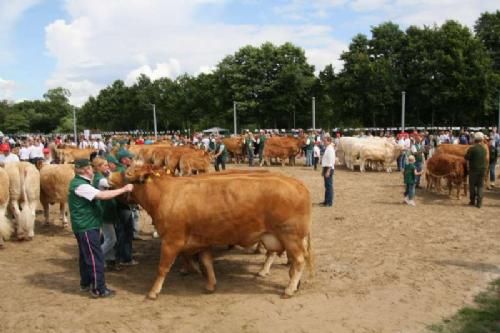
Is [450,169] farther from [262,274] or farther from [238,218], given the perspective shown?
[238,218]

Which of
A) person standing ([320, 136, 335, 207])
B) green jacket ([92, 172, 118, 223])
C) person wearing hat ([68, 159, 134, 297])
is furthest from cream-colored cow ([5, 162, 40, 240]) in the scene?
person standing ([320, 136, 335, 207])

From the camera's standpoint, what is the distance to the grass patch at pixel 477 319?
5074mm

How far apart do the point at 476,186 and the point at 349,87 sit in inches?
1279

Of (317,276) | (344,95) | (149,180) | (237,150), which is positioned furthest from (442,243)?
A: (344,95)

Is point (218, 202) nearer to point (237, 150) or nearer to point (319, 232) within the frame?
point (319, 232)

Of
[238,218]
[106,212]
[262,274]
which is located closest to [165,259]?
[238,218]

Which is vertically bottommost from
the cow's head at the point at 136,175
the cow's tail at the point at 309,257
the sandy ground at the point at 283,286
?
the sandy ground at the point at 283,286

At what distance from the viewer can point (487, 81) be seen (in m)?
37.7

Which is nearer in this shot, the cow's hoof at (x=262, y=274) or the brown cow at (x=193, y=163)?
the cow's hoof at (x=262, y=274)

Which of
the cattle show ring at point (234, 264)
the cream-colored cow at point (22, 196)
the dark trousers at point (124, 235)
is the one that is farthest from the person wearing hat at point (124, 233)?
the cream-colored cow at point (22, 196)

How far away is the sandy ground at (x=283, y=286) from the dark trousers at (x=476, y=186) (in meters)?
1.84

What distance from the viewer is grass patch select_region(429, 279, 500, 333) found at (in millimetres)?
5074

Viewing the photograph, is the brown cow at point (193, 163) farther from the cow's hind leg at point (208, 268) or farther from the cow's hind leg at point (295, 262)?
the cow's hind leg at point (295, 262)

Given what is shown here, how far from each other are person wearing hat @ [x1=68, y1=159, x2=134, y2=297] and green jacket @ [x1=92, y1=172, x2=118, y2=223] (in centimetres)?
80
